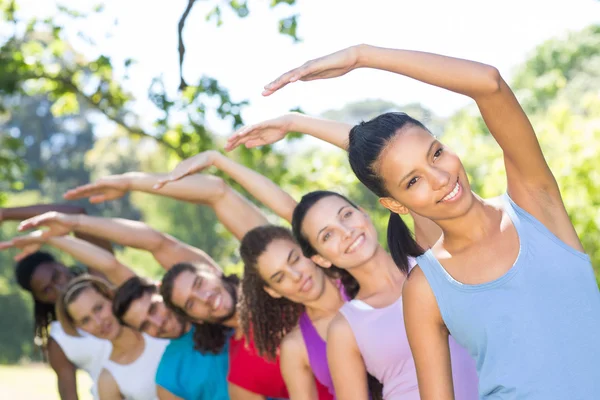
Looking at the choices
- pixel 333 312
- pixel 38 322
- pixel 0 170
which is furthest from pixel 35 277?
pixel 333 312

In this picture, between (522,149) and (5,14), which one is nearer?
(522,149)

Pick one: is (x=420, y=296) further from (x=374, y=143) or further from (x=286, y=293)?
(x=286, y=293)

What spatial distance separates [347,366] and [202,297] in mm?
1623

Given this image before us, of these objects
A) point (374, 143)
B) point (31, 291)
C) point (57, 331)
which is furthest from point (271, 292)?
point (31, 291)

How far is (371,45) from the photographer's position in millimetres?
2268

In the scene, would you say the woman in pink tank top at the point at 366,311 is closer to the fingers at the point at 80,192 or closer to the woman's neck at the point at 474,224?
the woman's neck at the point at 474,224

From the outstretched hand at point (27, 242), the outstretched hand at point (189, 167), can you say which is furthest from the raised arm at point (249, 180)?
the outstretched hand at point (27, 242)

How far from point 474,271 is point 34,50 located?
631 centimetres

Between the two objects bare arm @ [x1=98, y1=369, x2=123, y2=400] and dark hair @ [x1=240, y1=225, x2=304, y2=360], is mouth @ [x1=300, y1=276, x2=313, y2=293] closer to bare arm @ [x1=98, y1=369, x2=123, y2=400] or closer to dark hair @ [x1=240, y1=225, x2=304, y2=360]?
dark hair @ [x1=240, y1=225, x2=304, y2=360]

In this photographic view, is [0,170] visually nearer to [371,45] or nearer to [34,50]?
[34,50]

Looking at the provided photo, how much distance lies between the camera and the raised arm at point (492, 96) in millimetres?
2180

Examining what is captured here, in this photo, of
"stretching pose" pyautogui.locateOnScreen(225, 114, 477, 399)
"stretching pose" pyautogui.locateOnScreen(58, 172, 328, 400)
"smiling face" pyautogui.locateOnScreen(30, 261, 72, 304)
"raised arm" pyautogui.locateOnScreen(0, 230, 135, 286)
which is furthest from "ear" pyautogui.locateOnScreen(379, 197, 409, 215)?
"smiling face" pyautogui.locateOnScreen(30, 261, 72, 304)

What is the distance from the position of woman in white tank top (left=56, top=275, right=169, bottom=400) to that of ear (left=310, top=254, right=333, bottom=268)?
2.34 meters

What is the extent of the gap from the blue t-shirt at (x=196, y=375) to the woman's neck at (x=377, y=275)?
5.89ft
